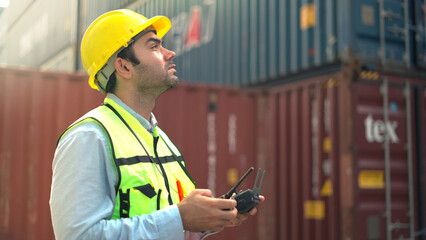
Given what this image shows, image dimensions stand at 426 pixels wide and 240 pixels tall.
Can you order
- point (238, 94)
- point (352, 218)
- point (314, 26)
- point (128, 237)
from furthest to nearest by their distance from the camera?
point (238, 94)
point (314, 26)
point (352, 218)
point (128, 237)

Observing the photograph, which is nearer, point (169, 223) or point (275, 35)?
point (169, 223)

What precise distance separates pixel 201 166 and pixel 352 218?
2096 mm

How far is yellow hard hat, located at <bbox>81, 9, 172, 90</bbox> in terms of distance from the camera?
159 cm

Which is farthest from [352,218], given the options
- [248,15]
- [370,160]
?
[248,15]

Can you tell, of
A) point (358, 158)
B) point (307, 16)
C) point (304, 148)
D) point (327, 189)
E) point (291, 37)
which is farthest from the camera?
point (291, 37)

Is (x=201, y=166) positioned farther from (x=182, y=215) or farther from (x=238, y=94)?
(x=182, y=215)

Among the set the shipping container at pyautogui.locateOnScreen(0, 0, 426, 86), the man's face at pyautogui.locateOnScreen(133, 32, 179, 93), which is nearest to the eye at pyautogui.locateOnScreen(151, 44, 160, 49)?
the man's face at pyautogui.locateOnScreen(133, 32, 179, 93)

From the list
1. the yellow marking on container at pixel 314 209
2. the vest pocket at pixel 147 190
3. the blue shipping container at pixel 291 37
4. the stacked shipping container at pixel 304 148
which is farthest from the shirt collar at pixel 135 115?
the yellow marking on container at pixel 314 209

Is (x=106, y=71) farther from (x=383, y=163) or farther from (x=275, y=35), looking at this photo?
(x=275, y=35)

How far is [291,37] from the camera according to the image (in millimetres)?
6262

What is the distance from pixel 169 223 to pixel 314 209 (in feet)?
15.2

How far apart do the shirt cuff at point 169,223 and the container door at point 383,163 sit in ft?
13.6

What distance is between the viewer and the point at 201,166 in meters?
6.05

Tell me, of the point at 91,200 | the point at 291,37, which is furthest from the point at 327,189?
the point at 91,200
